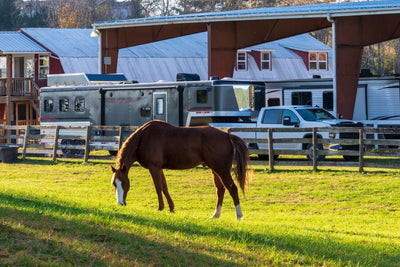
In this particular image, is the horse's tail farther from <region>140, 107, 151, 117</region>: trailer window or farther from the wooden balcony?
the wooden balcony

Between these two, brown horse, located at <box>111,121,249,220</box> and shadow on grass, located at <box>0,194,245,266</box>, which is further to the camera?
brown horse, located at <box>111,121,249,220</box>

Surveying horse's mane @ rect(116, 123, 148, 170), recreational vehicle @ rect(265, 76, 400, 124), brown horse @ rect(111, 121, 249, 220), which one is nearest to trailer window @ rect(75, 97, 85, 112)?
recreational vehicle @ rect(265, 76, 400, 124)

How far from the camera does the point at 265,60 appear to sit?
53375 millimetres

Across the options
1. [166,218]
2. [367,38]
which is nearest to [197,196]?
[166,218]

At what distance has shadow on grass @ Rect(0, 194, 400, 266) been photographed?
7816mm

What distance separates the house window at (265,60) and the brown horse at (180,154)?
1575 inches

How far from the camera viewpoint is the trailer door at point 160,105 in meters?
27.7

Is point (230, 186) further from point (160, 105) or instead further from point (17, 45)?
point (17, 45)

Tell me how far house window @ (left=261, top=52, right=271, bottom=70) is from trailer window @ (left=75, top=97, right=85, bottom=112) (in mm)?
24907

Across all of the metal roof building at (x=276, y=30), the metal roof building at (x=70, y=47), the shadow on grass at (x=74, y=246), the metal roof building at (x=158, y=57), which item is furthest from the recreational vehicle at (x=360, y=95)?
the shadow on grass at (x=74, y=246)

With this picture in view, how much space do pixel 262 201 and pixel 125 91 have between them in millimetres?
12207

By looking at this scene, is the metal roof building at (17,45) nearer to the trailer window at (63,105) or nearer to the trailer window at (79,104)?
the trailer window at (63,105)

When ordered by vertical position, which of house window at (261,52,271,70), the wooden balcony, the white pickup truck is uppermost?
house window at (261,52,271,70)

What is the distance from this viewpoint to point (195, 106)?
26.8m
